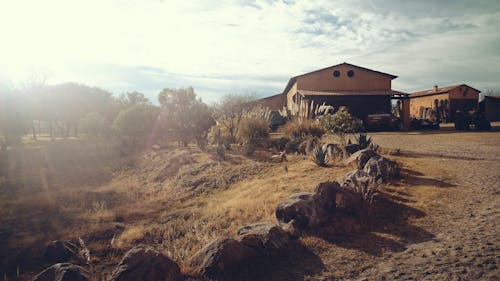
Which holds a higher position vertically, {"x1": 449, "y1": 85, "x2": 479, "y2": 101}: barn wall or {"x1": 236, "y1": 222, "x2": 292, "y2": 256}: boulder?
{"x1": 449, "y1": 85, "x2": 479, "y2": 101}: barn wall

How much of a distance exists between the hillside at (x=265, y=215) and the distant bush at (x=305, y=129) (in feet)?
8.71

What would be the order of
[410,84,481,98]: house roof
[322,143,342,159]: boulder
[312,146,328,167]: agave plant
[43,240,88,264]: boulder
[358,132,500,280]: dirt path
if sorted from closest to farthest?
[358,132,500,280]: dirt path, [43,240,88,264]: boulder, [312,146,328,167]: agave plant, [322,143,342,159]: boulder, [410,84,481,98]: house roof

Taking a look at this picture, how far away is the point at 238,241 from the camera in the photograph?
3916mm

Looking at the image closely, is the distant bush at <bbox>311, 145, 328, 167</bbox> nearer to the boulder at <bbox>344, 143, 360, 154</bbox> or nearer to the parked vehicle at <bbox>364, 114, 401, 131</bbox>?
the boulder at <bbox>344, 143, 360, 154</bbox>

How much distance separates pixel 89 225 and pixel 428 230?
7941 millimetres

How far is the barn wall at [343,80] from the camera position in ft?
88.4

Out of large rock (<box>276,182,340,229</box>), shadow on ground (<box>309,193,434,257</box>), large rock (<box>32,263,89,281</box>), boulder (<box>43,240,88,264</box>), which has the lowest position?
boulder (<box>43,240,88,264</box>)

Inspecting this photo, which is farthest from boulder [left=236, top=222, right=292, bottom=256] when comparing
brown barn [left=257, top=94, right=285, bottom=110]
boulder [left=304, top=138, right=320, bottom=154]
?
brown barn [left=257, top=94, right=285, bottom=110]

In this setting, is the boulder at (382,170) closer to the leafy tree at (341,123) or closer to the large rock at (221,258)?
the leafy tree at (341,123)

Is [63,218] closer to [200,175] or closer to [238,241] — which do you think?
[200,175]

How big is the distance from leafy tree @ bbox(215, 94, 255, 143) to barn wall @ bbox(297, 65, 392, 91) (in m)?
12.7

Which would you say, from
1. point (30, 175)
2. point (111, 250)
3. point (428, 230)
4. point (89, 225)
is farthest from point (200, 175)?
point (30, 175)

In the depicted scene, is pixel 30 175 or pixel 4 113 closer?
pixel 30 175

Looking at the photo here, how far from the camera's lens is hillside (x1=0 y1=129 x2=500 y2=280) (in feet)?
12.0
